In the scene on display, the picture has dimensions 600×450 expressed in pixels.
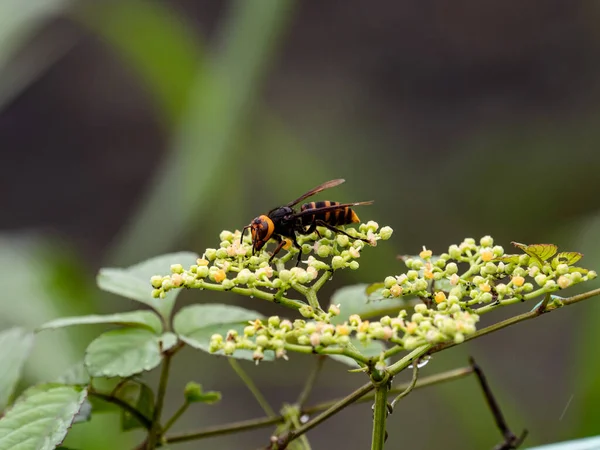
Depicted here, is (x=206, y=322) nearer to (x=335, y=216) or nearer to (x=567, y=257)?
(x=335, y=216)

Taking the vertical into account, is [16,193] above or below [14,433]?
above

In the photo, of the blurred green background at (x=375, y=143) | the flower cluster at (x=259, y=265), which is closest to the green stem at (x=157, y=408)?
the flower cluster at (x=259, y=265)

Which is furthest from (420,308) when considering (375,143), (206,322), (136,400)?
(375,143)

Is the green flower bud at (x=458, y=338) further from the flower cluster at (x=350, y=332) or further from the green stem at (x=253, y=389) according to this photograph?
the green stem at (x=253, y=389)

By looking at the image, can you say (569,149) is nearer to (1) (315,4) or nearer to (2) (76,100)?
(1) (315,4)

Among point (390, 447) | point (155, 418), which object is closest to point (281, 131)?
point (390, 447)

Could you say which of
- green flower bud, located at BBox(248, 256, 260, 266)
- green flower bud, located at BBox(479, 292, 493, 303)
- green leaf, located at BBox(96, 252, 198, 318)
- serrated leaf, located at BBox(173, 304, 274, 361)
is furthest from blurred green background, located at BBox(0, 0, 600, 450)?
green flower bud, located at BBox(479, 292, 493, 303)
